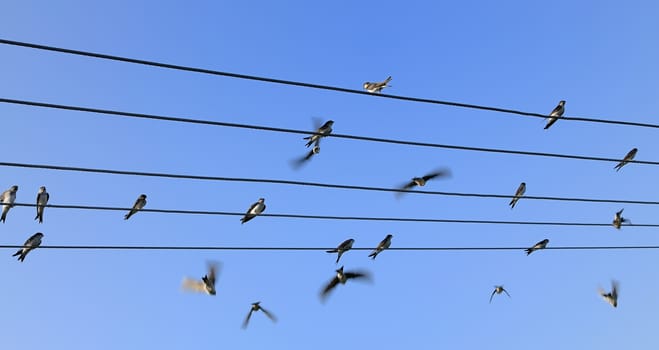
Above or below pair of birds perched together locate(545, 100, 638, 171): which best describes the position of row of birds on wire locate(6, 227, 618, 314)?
below

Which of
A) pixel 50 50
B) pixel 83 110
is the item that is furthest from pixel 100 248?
pixel 50 50

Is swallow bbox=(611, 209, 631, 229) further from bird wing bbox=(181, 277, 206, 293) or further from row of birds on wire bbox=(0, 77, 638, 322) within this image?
bird wing bbox=(181, 277, 206, 293)

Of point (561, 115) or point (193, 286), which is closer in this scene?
point (193, 286)

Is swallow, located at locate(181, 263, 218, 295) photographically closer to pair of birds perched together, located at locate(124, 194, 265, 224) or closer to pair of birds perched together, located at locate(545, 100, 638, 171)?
pair of birds perched together, located at locate(124, 194, 265, 224)

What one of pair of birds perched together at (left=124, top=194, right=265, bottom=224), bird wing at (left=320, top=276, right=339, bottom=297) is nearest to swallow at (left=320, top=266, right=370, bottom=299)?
bird wing at (left=320, top=276, right=339, bottom=297)

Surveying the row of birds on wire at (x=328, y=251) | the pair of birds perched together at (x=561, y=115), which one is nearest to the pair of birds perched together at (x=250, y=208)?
the row of birds on wire at (x=328, y=251)

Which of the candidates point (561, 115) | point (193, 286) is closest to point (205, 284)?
point (193, 286)

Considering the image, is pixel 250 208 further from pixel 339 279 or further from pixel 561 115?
pixel 561 115

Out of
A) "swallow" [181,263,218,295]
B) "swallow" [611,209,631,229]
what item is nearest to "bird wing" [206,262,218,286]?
"swallow" [181,263,218,295]

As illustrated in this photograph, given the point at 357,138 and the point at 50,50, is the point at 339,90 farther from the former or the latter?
the point at 50,50

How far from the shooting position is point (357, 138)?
7.96m

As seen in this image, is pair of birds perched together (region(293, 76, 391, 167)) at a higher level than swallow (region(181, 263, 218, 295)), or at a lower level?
higher

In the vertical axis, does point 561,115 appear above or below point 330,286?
above

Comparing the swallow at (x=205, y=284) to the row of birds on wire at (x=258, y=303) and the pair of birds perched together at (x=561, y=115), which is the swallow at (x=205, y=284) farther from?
the pair of birds perched together at (x=561, y=115)
